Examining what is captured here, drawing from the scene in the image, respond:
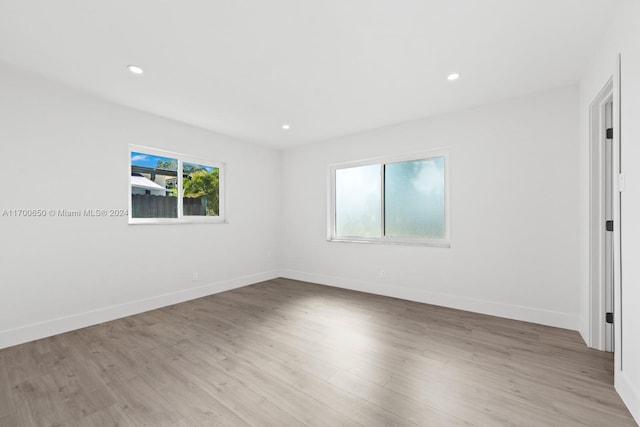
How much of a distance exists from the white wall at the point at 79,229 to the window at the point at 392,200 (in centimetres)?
225

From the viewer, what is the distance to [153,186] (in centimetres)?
386

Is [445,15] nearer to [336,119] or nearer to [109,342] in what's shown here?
[336,119]

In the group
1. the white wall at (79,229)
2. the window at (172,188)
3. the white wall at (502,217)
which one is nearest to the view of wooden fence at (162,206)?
the window at (172,188)

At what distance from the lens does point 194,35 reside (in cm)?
212

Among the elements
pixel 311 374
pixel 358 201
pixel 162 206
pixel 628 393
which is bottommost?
pixel 311 374

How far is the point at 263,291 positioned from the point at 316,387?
2.75 m

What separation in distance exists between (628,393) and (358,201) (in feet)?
11.9

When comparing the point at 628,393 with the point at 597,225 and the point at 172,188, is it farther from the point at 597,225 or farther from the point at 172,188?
the point at 172,188

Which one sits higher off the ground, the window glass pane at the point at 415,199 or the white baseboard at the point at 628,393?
the window glass pane at the point at 415,199

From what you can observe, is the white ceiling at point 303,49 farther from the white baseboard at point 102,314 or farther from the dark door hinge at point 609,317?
the white baseboard at point 102,314

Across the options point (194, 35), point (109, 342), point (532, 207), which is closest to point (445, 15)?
point (194, 35)

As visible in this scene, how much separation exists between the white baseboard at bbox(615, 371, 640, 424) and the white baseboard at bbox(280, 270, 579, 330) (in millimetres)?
1213

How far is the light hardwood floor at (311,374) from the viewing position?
66.7 inches

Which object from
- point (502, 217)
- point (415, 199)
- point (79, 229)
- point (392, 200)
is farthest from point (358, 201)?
point (79, 229)
